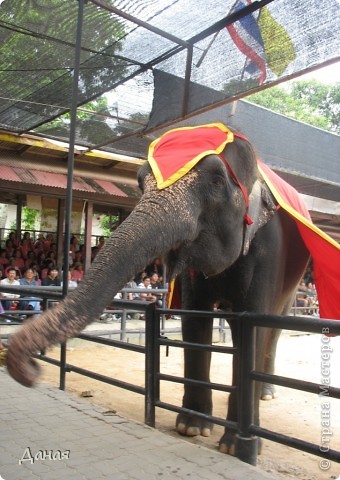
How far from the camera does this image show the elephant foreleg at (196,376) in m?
4.01

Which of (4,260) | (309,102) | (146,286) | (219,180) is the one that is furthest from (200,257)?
(309,102)

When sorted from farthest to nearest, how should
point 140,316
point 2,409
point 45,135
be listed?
point 140,316
point 45,135
point 2,409

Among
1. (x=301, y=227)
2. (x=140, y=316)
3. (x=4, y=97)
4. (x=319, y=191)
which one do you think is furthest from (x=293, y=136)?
(x=301, y=227)

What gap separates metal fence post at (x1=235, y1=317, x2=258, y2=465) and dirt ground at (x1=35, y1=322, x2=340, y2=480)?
1.07 ft

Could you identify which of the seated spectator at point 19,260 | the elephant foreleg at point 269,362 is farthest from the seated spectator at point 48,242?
the elephant foreleg at point 269,362

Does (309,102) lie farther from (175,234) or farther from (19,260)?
(175,234)

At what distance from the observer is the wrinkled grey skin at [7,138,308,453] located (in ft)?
7.80

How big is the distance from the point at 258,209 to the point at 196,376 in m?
1.52

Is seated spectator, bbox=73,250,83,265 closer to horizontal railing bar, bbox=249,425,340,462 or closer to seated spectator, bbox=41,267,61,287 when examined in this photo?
seated spectator, bbox=41,267,61,287

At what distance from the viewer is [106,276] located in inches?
102

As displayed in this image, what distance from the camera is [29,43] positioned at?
17.9 ft

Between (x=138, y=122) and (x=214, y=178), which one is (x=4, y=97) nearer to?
(x=138, y=122)

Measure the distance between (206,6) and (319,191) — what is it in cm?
1202

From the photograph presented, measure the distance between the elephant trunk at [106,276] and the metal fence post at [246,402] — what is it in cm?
82
